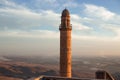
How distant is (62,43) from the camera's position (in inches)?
947

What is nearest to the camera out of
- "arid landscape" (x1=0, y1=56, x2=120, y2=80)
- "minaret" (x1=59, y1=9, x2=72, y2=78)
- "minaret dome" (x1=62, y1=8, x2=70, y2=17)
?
"minaret" (x1=59, y1=9, x2=72, y2=78)

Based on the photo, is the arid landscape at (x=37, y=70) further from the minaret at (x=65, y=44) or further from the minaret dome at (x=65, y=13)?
the minaret dome at (x=65, y=13)

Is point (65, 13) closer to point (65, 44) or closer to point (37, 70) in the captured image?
point (65, 44)

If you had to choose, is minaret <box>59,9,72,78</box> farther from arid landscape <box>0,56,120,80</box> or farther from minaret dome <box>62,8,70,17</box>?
arid landscape <box>0,56,120,80</box>

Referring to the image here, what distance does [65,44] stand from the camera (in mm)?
23906

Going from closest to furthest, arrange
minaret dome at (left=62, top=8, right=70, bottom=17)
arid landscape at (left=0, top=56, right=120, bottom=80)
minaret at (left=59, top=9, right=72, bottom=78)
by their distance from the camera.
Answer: minaret at (left=59, top=9, right=72, bottom=78) → minaret dome at (left=62, top=8, right=70, bottom=17) → arid landscape at (left=0, top=56, right=120, bottom=80)

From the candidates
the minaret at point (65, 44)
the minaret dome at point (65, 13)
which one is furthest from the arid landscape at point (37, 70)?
the minaret dome at point (65, 13)

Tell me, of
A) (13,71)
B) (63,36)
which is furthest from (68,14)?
(13,71)

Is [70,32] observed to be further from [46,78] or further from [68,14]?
[46,78]

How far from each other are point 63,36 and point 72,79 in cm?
982

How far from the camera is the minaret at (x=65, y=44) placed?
930 inches

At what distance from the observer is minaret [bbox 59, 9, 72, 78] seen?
2362 centimetres

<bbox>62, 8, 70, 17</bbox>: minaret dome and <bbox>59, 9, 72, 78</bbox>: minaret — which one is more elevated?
<bbox>62, 8, 70, 17</bbox>: minaret dome

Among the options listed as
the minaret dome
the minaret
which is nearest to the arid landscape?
the minaret
